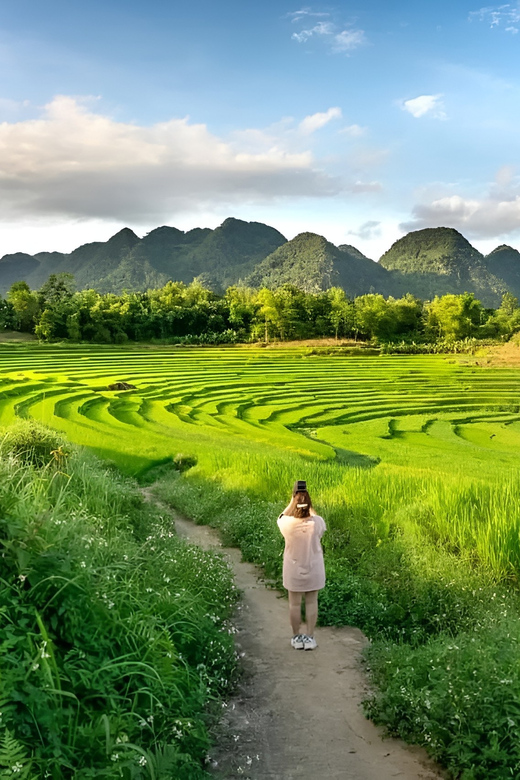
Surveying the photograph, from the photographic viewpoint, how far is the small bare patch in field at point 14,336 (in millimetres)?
60384

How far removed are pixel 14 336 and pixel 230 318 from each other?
2683 cm

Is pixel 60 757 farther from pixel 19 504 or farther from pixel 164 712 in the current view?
pixel 19 504

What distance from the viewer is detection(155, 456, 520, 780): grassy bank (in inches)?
158

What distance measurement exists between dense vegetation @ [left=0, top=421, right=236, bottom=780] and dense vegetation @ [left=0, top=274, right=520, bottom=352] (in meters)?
58.3

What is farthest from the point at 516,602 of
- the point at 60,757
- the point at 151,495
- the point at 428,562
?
the point at 151,495

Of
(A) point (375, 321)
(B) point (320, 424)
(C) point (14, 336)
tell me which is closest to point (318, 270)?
(A) point (375, 321)

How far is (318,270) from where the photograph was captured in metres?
175

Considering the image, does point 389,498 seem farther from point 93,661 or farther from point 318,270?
point 318,270

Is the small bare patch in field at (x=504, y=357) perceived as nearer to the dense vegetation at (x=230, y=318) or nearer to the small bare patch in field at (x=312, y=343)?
the dense vegetation at (x=230, y=318)

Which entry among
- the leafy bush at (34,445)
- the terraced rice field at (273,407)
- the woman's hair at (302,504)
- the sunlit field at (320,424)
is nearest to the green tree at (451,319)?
the sunlit field at (320,424)

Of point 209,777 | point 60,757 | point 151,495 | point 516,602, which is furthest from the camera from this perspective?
point 151,495

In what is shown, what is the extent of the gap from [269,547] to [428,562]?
222cm

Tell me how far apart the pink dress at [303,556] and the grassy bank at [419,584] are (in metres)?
0.80

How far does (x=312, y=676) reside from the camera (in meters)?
5.28
